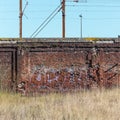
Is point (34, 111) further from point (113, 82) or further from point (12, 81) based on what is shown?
point (113, 82)

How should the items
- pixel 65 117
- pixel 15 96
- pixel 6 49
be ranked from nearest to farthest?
pixel 65 117
pixel 15 96
pixel 6 49

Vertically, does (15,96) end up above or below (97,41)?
below

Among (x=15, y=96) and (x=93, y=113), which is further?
(x=15, y=96)

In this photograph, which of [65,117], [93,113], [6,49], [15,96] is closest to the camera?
[65,117]

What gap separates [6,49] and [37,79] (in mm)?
2167

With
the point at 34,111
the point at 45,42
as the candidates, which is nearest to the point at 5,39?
the point at 45,42

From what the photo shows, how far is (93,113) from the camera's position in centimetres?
1246

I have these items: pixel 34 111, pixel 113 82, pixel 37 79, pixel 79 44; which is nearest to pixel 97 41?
pixel 79 44

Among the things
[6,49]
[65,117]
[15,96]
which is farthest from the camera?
[6,49]

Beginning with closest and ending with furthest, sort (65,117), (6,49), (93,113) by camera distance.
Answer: (65,117) < (93,113) < (6,49)

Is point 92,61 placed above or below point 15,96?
above

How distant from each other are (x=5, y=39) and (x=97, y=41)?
186 inches

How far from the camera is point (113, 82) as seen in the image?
21797 mm

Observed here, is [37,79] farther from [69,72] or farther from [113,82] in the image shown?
[113,82]
